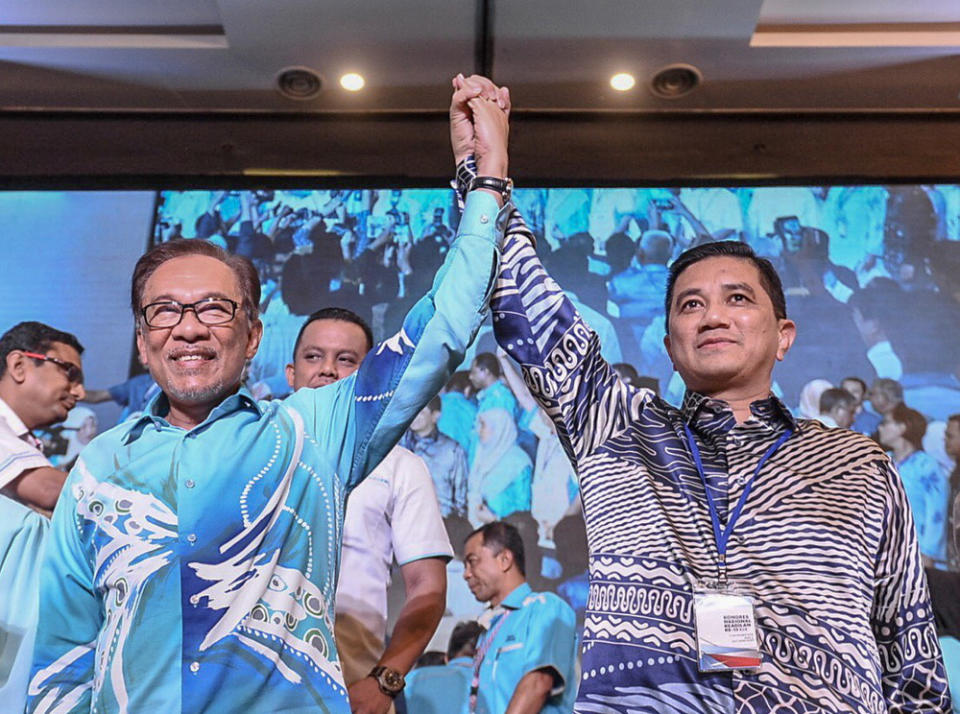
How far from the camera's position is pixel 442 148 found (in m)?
4.06

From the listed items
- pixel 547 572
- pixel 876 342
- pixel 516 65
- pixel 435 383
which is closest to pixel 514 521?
pixel 547 572

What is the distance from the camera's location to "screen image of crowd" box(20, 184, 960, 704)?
3.56m

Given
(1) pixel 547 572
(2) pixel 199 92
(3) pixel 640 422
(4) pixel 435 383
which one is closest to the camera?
(4) pixel 435 383

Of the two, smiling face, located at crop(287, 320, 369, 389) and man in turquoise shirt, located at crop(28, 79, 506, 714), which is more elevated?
smiling face, located at crop(287, 320, 369, 389)

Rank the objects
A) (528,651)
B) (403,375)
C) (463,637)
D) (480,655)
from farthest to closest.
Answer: (463,637)
(480,655)
(528,651)
(403,375)

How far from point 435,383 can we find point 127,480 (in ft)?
1.50

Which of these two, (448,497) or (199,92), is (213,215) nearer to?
(199,92)

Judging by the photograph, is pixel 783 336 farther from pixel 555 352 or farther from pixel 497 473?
pixel 497 473

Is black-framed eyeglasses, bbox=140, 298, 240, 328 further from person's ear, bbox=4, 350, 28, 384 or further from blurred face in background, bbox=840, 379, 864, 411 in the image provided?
blurred face in background, bbox=840, 379, 864, 411

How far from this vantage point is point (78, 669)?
4.66 ft

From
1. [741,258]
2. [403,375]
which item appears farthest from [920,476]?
[403,375]

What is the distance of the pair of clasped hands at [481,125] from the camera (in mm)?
1735

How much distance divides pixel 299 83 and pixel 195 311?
2.68 meters

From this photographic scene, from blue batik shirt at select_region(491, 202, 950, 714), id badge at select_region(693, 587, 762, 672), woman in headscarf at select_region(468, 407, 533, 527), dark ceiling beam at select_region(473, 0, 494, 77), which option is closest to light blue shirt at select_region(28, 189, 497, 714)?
blue batik shirt at select_region(491, 202, 950, 714)
